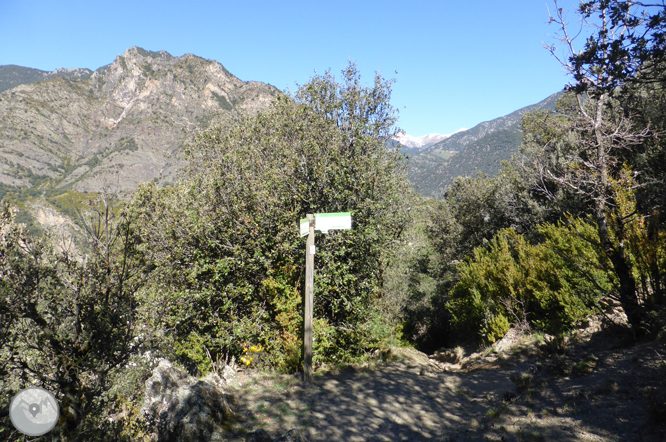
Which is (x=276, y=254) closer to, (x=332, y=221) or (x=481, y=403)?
(x=332, y=221)

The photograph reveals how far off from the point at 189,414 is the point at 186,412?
8 cm

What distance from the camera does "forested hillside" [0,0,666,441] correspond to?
175 inches

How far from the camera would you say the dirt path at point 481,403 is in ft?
14.2

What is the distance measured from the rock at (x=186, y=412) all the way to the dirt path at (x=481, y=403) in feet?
1.34

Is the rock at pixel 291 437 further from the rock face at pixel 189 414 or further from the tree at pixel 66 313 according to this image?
the tree at pixel 66 313

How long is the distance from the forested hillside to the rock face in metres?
0.21

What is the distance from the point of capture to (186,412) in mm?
4879

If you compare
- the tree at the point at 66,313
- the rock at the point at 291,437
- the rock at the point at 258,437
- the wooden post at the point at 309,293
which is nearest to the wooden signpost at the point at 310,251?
the wooden post at the point at 309,293

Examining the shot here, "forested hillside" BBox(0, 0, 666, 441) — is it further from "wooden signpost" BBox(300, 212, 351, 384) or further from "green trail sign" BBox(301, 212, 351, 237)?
"green trail sign" BBox(301, 212, 351, 237)

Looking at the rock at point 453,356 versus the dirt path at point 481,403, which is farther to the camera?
the rock at point 453,356

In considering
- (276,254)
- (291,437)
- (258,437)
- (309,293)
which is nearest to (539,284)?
(309,293)

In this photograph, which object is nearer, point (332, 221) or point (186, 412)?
point (186, 412)

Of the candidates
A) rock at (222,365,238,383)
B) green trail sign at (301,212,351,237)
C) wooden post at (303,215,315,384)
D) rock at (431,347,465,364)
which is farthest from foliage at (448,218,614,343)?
rock at (222,365,238,383)

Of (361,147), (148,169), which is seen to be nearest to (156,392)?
(361,147)
